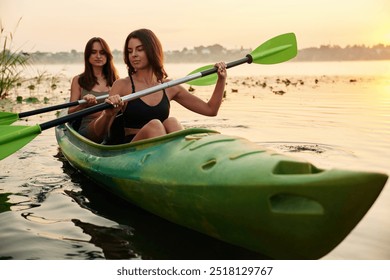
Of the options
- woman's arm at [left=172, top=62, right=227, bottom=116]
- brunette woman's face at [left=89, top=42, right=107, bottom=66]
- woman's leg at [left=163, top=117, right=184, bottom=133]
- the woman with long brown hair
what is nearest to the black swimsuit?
woman's leg at [left=163, top=117, right=184, bottom=133]

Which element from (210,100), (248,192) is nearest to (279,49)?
(210,100)

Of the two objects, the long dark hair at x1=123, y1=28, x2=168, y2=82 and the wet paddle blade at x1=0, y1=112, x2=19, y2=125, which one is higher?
the long dark hair at x1=123, y1=28, x2=168, y2=82

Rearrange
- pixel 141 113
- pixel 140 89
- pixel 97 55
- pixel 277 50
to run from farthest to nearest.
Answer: pixel 97 55 < pixel 277 50 < pixel 140 89 < pixel 141 113

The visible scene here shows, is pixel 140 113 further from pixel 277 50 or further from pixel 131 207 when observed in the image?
pixel 277 50

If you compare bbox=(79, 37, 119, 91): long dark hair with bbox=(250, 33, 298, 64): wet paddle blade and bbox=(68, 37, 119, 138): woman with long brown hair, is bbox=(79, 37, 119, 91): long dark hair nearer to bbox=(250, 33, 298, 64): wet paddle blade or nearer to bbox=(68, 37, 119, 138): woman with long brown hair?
bbox=(68, 37, 119, 138): woman with long brown hair

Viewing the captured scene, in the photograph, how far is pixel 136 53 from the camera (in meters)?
3.09

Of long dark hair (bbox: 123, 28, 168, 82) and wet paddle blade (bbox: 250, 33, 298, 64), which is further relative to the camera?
wet paddle blade (bbox: 250, 33, 298, 64)

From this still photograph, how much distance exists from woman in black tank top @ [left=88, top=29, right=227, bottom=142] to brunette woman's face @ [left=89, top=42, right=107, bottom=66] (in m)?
1.16

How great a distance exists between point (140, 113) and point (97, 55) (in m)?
1.44

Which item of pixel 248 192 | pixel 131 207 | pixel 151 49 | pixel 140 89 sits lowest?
pixel 131 207

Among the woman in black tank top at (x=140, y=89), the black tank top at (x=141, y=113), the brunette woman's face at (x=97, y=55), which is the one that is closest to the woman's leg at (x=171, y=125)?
the woman in black tank top at (x=140, y=89)

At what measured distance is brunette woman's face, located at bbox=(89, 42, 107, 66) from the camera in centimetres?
437

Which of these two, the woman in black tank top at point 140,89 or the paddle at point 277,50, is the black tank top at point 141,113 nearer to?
the woman in black tank top at point 140,89

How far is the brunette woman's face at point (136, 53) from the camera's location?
10.1 ft
